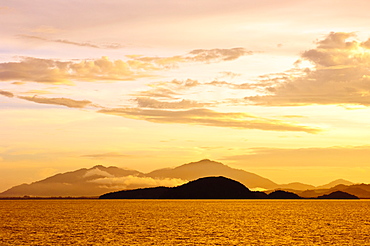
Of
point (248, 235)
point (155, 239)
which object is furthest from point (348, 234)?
point (155, 239)

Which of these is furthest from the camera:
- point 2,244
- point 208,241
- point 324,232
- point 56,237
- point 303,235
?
point 324,232

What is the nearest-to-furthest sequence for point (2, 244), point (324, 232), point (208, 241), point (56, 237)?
point (2, 244)
point (208, 241)
point (56, 237)
point (324, 232)

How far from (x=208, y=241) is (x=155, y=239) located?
34.1 ft

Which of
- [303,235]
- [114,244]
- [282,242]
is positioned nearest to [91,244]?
[114,244]

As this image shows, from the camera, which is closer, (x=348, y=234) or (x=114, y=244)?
(x=114, y=244)

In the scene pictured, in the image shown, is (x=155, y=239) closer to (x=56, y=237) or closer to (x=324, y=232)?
(x=56, y=237)

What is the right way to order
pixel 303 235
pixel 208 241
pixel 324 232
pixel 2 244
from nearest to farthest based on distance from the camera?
pixel 2 244, pixel 208 241, pixel 303 235, pixel 324 232

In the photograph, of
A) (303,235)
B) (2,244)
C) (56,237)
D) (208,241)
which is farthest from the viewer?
(303,235)

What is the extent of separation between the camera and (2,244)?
8675 centimetres

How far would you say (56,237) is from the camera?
327ft

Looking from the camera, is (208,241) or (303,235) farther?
(303,235)

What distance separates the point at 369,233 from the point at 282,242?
2918 cm

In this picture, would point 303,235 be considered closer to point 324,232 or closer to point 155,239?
point 324,232

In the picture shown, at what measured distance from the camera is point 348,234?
109562mm
